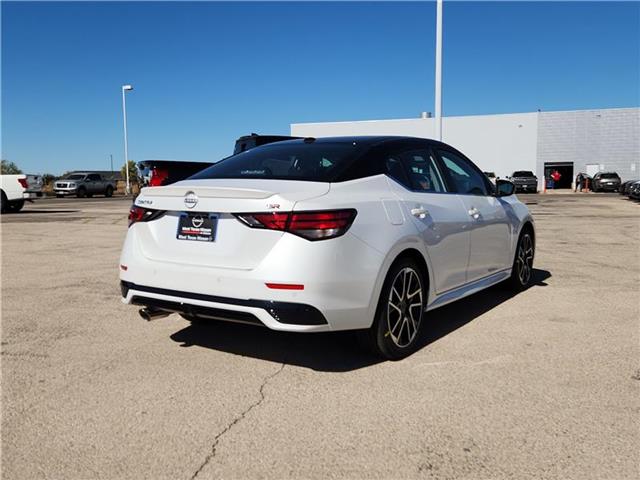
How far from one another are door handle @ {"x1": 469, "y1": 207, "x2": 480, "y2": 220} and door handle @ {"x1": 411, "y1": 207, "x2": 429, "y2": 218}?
0.90m

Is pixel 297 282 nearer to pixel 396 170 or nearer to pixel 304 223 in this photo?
pixel 304 223

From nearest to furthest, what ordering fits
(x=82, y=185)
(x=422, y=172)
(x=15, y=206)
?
1. (x=422, y=172)
2. (x=15, y=206)
3. (x=82, y=185)

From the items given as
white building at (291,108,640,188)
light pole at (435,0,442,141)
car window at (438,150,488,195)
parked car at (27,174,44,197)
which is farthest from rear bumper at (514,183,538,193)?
car window at (438,150,488,195)

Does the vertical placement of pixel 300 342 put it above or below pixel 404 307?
below

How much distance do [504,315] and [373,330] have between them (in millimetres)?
2054

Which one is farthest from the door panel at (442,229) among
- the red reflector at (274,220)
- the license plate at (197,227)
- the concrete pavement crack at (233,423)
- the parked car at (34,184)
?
the parked car at (34,184)

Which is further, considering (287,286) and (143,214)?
(143,214)

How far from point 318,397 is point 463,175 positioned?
287 centimetres

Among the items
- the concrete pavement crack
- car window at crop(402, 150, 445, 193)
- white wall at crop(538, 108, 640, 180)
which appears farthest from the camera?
white wall at crop(538, 108, 640, 180)

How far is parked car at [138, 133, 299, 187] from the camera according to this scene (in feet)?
38.4

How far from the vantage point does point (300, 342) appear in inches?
177

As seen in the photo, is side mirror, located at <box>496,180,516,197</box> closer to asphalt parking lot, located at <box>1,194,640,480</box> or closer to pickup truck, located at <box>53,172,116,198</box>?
asphalt parking lot, located at <box>1,194,640,480</box>

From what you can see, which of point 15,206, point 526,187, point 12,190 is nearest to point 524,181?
point 526,187

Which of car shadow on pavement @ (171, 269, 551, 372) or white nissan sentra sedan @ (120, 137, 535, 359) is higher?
white nissan sentra sedan @ (120, 137, 535, 359)
